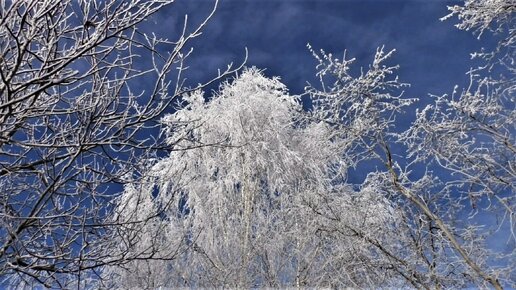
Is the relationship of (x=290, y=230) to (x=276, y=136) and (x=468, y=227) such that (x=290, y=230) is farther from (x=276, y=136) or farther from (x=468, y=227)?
(x=276, y=136)

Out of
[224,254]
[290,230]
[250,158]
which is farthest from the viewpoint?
[250,158]

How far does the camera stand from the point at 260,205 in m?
10.5

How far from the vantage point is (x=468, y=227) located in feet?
19.2

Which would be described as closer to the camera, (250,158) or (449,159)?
(449,159)

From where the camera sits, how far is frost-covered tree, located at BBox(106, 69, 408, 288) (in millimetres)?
6879

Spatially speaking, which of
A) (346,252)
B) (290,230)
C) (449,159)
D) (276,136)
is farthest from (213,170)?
(449,159)

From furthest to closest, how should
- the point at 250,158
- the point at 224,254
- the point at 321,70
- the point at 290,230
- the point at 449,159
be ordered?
the point at 250,158, the point at 224,254, the point at 290,230, the point at 321,70, the point at 449,159

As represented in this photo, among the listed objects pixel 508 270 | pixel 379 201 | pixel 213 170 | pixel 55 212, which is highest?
pixel 213 170

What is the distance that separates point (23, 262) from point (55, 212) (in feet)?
1.50

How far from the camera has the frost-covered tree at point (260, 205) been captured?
688cm

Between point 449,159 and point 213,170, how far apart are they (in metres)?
6.37

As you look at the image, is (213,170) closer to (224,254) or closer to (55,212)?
(224,254)

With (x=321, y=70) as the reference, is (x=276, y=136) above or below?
above

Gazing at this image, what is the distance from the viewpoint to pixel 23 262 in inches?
162
